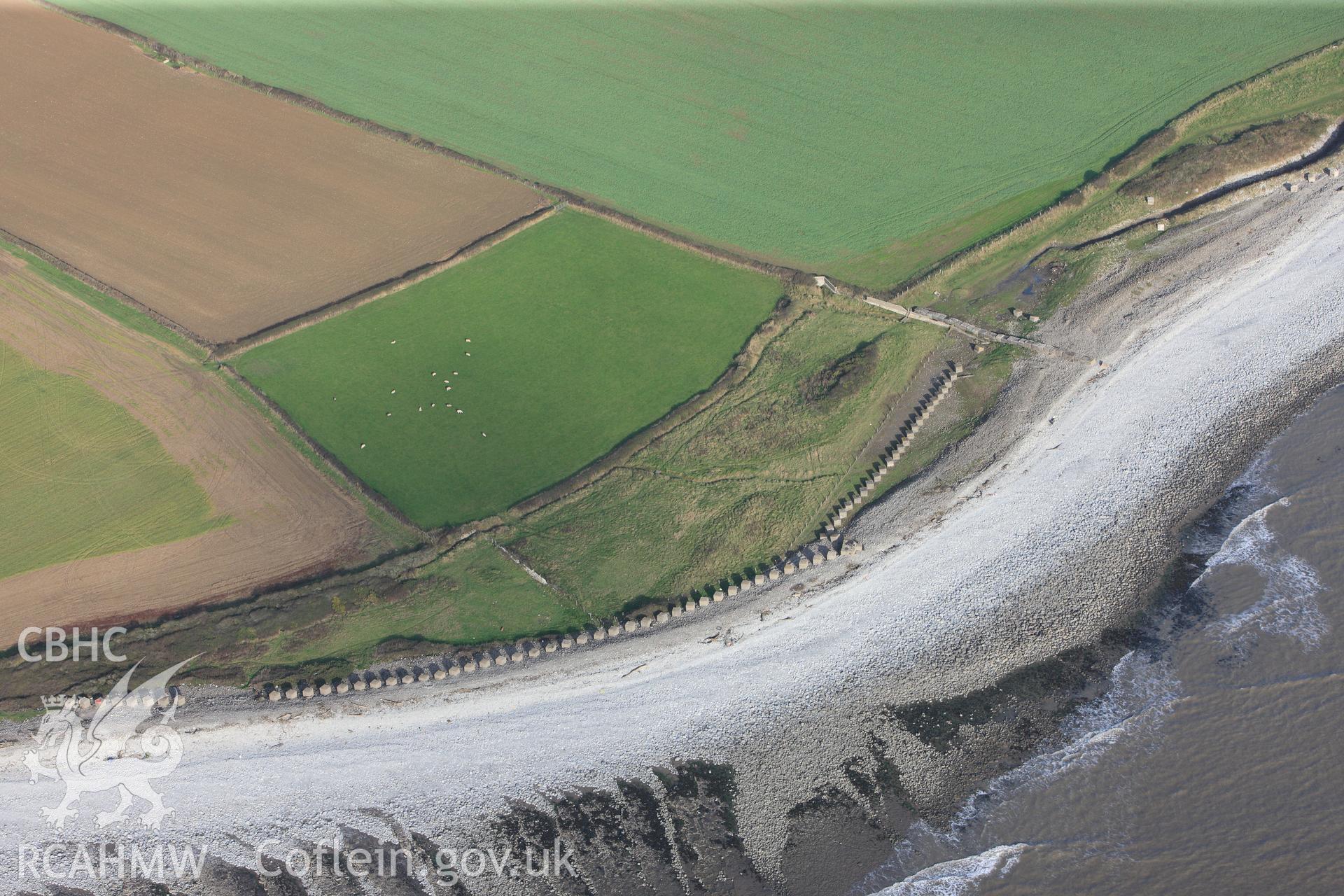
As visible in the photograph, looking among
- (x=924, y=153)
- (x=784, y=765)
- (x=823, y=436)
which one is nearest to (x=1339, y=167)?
(x=924, y=153)

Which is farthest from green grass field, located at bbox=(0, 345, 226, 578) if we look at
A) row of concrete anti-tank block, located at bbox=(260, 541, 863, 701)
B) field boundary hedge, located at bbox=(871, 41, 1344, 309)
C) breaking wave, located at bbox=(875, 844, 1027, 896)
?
field boundary hedge, located at bbox=(871, 41, 1344, 309)

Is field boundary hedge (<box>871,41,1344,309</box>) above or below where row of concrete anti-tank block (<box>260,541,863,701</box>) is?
above

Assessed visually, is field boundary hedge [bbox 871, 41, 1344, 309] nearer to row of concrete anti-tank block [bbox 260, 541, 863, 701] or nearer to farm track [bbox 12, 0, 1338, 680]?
farm track [bbox 12, 0, 1338, 680]

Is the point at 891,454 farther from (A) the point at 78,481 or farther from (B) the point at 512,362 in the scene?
(A) the point at 78,481

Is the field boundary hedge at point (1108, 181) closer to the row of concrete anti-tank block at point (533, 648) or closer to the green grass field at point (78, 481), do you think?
the row of concrete anti-tank block at point (533, 648)

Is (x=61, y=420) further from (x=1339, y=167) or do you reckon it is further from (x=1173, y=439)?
(x=1339, y=167)

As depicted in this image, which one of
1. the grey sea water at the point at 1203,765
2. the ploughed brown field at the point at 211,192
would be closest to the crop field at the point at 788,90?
the ploughed brown field at the point at 211,192
